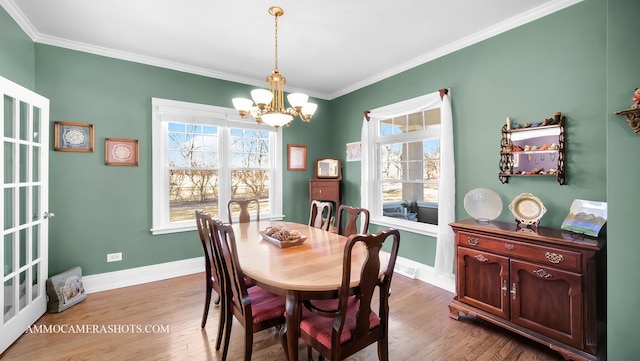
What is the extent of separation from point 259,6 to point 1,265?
2749 millimetres

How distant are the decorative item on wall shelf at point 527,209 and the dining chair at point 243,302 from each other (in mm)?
2070

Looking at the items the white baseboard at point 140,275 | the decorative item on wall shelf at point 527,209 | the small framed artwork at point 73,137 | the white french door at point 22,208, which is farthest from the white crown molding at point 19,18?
the decorative item on wall shelf at point 527,209

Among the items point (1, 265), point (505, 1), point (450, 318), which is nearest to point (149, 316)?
point (1, 265)

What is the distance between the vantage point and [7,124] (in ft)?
7.02

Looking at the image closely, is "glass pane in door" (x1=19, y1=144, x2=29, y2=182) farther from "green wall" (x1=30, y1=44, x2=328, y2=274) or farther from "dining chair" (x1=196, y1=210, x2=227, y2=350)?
"dining chair" (x1=196, y1=210, x2=227, y2=350)

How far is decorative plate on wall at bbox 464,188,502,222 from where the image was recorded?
2.60 m

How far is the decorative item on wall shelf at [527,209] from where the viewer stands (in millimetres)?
2281

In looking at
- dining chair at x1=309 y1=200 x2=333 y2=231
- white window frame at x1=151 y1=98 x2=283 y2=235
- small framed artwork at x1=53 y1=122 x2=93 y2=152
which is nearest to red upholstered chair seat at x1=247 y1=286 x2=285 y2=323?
dining chair at x1=309 y1=200 x2=333 y2=231

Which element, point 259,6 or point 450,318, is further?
point 450,318

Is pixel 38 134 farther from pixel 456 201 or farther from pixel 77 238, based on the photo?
pixel 456 201

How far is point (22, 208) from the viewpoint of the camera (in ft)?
7.73

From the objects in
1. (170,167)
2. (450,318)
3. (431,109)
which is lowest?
(450,318)

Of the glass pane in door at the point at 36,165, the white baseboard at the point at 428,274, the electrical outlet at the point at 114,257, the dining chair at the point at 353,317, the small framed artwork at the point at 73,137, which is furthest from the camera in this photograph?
the electrical outlet at the point at 114,257

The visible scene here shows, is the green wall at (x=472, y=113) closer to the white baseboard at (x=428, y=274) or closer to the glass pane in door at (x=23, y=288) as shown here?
the white baseboard at (x=428, y=274)
